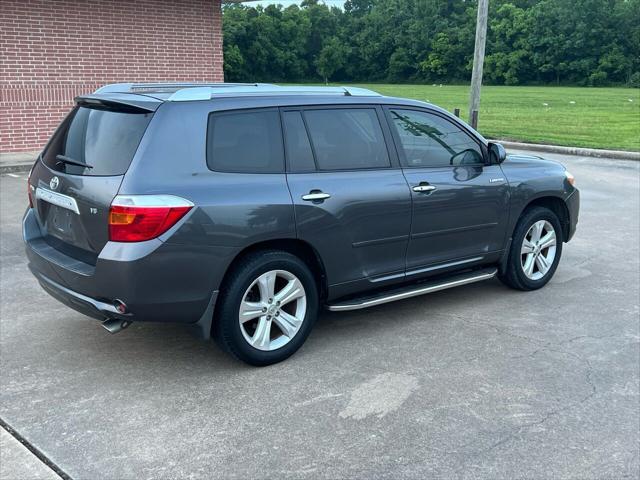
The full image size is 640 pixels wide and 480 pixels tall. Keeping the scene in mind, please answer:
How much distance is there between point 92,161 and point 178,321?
110cm

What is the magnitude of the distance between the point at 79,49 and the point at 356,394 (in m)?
11.9

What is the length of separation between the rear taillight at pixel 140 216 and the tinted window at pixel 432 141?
199 centimetres

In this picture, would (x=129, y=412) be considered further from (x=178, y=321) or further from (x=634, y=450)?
(x=634, y=450)

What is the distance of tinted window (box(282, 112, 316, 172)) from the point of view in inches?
179

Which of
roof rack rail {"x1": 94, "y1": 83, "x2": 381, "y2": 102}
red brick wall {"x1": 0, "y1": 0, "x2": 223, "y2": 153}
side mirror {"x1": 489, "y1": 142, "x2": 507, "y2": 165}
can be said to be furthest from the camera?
red brick wall {"x1": 0, "y1": 0, "x2": 223, "y2": 153}

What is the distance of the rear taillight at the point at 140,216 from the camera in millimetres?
3832

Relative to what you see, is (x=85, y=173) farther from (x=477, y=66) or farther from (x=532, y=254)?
(x=477, y=66)

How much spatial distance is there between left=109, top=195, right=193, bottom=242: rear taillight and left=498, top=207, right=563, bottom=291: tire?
3171 mm

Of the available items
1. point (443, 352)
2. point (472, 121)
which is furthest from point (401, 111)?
point (472, 121)

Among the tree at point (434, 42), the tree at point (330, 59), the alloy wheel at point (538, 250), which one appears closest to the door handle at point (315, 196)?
the alloy wheel at point (538, 250)

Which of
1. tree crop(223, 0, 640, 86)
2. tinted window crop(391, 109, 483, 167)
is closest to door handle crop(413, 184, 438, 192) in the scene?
tinted window crop(391, 109, 483, 167)

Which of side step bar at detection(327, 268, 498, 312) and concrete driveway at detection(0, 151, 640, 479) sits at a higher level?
side step bar at detection(327, 268, 498, 312)

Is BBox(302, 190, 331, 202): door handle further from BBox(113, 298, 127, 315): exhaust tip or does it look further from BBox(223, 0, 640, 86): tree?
BBox(223, 0, 640, 86): tree

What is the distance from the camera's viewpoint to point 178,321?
4.08 metres
